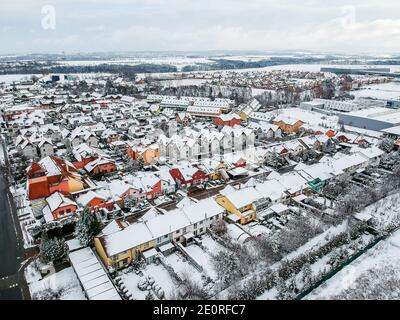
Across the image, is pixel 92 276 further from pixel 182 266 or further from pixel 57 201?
pixel 57 201


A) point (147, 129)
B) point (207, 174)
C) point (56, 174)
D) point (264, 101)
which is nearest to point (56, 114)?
point (147, 129)

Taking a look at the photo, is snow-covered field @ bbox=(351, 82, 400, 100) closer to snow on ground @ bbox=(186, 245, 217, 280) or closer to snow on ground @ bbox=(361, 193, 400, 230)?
snow on ground @ bbox=(361, 193, 400, 230)

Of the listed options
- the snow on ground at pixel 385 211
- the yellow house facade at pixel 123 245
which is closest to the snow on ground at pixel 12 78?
the yellow house facade at pixel 123 245

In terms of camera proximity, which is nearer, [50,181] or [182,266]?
[182,266]

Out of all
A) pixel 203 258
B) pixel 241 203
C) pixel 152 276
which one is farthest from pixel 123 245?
pixel 241 203

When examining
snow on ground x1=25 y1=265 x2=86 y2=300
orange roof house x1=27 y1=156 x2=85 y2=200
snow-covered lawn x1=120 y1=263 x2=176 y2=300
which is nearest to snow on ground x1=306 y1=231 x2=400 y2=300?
snow-covered lawn x1=120 y1=263 x2=176 y2=300

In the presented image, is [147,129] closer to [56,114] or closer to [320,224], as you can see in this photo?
[56,114]
